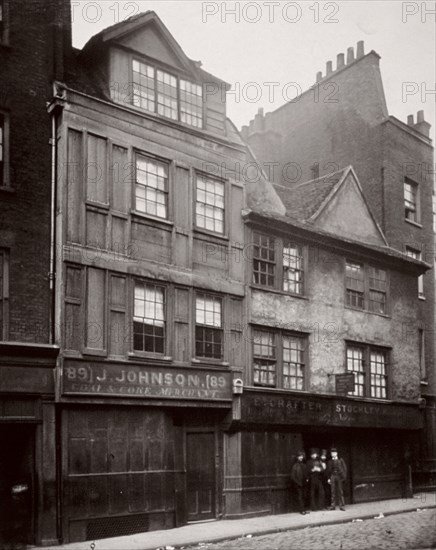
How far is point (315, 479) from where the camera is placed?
2198cm

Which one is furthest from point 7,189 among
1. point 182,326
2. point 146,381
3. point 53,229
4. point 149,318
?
point 182,326

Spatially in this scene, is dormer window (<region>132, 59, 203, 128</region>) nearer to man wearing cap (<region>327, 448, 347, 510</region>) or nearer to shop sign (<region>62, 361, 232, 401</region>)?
shop sign (<region>62, 361, 232, 401</region>)

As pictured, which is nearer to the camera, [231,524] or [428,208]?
[231,524]

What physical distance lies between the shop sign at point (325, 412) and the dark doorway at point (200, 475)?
123cm

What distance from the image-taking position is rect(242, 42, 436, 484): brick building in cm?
3019

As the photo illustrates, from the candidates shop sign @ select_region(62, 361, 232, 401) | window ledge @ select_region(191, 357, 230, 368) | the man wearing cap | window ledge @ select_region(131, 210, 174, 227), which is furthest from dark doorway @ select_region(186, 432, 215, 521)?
window ledge @ select_region(131, 210, 174, 227)

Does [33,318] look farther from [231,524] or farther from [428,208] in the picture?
[428,208]

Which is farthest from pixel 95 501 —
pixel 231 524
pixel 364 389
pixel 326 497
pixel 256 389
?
pixel 364 389

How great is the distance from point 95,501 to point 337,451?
375 inches

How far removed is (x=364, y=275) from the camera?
2594cm

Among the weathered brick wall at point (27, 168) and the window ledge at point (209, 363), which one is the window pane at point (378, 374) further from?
the weathered brick wall at point (27, 168)

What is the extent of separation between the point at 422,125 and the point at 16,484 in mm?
23797

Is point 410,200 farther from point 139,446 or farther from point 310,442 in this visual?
point 139,446

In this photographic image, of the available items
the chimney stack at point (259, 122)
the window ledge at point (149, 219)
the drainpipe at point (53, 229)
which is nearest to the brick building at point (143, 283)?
the window ledge at point (149, 219)
